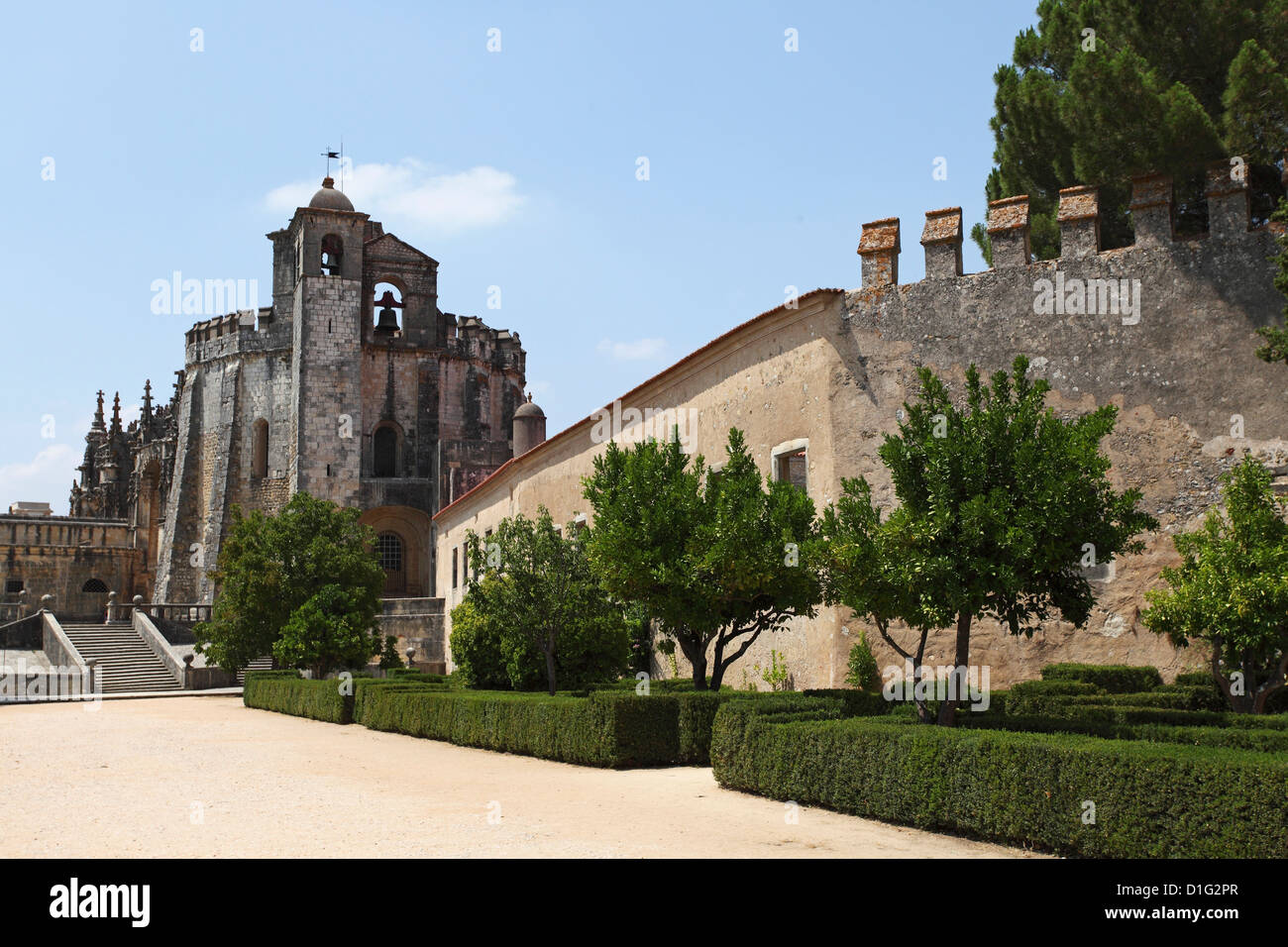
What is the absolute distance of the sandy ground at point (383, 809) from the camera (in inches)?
332

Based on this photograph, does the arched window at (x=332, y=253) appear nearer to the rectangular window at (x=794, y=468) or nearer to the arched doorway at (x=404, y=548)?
the arched doorway at (x=404, y=548)

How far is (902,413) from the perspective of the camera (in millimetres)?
18719

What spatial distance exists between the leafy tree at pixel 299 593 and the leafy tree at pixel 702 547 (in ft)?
41.9

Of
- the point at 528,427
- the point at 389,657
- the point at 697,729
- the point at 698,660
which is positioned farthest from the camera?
the point at 528,427

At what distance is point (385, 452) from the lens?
5297cm

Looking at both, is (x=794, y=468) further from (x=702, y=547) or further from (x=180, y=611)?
(x=180, y=611)

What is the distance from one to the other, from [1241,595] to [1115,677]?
10.2 feet

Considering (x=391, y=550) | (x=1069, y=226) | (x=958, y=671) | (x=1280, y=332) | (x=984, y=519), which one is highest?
(x=1069, y=226)

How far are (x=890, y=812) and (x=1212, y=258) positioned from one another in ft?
37.0

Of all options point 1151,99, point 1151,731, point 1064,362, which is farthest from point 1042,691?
point 1151,99

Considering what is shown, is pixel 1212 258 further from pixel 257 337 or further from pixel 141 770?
pixel 257 337

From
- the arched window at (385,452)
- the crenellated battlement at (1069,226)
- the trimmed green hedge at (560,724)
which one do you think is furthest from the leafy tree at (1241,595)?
the arched window at (385,452)

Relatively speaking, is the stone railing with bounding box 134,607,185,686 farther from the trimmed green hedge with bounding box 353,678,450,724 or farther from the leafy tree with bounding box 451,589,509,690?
the leafy tree with bounding box 451,589,509,690

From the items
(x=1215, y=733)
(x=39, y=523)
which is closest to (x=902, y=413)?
(x=1215, y=733)
